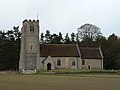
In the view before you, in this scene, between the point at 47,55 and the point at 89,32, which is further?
the point at 89,32

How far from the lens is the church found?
69.2 metres

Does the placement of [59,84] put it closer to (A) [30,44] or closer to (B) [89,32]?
(A) [30,44]

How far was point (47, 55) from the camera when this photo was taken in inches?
2771

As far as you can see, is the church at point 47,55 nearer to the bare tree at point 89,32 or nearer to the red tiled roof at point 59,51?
the red tiled roof at point 59,51

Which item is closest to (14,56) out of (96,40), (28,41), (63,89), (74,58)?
(28,41)

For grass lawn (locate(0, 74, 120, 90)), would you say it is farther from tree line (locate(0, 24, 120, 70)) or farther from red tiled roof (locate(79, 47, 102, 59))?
tree line (locate(0, 24, 120, 70))

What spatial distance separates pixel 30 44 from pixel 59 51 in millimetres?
7276

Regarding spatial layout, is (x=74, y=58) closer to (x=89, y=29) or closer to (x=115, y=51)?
(x=115, y=51)

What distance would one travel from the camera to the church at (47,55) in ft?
227

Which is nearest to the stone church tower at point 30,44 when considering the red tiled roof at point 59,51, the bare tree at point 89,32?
the red tiled roof at point 59,51

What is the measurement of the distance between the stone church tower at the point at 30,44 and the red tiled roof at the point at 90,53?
11.7 meters

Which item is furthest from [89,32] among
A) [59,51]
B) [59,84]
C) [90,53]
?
[59,84]

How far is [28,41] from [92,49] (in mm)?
16485

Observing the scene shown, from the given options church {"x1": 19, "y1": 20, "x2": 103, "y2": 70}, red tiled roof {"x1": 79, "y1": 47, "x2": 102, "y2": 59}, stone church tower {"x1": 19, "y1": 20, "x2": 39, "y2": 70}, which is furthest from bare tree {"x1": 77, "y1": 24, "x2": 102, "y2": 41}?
stone church tower {"x1": 19, "y1": 20, "x2": 39, "y2": 70}
